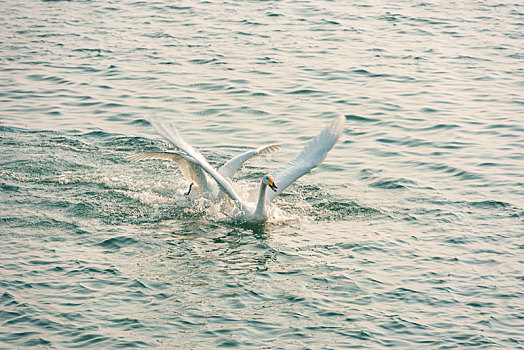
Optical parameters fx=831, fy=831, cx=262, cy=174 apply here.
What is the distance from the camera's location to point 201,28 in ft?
90.7

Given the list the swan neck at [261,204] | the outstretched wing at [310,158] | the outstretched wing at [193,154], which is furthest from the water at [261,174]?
the outstretched wing at [310,158]

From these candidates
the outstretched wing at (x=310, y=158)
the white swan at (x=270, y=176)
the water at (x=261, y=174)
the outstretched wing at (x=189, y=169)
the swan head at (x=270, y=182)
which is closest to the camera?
the water at (x=261, y=174)

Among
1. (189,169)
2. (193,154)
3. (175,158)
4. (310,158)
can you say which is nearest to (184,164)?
(189,169)

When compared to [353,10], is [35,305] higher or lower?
lower

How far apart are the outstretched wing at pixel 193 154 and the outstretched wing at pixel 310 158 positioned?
0.73m

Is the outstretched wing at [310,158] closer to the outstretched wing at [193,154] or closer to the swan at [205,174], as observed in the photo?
the outstretched wing at [193,154]

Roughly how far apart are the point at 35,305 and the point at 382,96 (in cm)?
1260

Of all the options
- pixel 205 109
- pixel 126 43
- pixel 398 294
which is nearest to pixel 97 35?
pixel 126 43

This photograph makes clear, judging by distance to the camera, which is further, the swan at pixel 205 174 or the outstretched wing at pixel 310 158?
the swan at pixel 205 174

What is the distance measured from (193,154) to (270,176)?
4.76 feet

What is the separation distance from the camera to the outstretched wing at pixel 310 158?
15062mm

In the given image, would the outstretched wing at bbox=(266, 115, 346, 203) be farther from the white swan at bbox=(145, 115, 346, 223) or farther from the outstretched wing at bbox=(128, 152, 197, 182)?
the outstretched wing at bbox=(128, 152, 197, 182)

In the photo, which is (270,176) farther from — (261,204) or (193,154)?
(193,154)

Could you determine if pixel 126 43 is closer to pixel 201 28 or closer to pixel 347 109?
pixel 201 28
